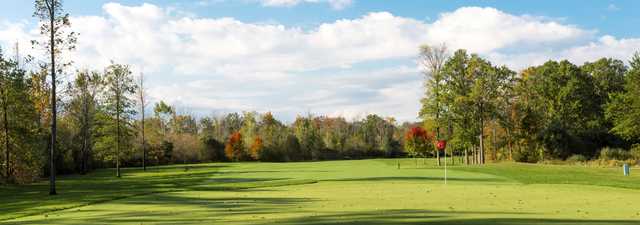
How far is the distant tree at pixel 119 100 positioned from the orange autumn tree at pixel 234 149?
41.9m

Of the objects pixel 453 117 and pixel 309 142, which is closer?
pixel 453 117

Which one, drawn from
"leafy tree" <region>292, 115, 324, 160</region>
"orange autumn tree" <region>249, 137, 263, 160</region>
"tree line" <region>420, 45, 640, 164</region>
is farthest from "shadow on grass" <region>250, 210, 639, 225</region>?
"leafy tree" <region>292, 115, 324, 160</region>

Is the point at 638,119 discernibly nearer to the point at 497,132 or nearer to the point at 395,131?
the point at 497,132

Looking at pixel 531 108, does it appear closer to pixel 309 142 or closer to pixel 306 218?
pixel 309 142

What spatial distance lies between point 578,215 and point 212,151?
305 ft

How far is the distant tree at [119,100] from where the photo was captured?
58.2m

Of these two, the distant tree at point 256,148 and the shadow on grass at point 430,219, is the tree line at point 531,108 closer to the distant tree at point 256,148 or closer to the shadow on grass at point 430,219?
the distant tree at point 256,148

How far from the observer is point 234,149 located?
4070 inches

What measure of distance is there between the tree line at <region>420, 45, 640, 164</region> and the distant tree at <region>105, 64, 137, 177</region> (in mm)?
31465

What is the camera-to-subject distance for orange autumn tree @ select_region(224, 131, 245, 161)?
4040 inches

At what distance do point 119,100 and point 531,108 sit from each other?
50866mm

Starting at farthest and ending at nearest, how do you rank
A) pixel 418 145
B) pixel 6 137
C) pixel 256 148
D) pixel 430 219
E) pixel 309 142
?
pixel 309 142, pixel 256 148, pixel 418 145, pixel 6 137, pixel 430 219

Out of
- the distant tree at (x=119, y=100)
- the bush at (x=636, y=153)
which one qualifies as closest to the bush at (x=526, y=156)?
the bush at (x=636, y=153)

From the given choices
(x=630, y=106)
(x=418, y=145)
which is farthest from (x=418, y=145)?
(x=630, y=106)
